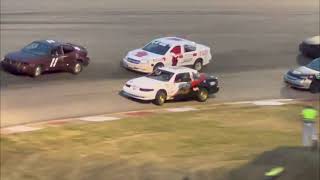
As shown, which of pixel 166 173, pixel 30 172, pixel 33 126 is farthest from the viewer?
pixel 33 126

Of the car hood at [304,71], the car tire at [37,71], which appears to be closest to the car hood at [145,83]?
the car tire at [37,71]

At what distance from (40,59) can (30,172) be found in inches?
414

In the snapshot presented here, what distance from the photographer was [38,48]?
2639 cm

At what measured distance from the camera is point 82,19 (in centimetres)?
3412

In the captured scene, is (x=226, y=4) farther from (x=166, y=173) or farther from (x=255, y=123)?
(x=166, y=173)

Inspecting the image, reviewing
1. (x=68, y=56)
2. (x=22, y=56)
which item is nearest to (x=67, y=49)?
(x=68, y=56)

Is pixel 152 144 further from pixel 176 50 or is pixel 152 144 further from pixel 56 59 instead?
pixel 176 50

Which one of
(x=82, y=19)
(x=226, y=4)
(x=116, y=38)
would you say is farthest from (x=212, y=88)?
(x=226, y=4)

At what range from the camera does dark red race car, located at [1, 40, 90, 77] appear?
2508cm

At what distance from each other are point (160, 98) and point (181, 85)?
3.25ft

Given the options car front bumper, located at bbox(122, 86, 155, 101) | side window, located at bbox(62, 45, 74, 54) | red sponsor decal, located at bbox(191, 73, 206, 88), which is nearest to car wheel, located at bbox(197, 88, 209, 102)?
red sponsor decal, located at bbox(191, 73, 206, 88)

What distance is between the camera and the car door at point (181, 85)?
924 inches

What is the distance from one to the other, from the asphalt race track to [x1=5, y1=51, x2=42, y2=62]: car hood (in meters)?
0.60

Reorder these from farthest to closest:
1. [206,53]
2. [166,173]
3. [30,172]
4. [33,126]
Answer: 1. [206,53]
2. [33,126]
3. [30,172]
4. [166,173]
